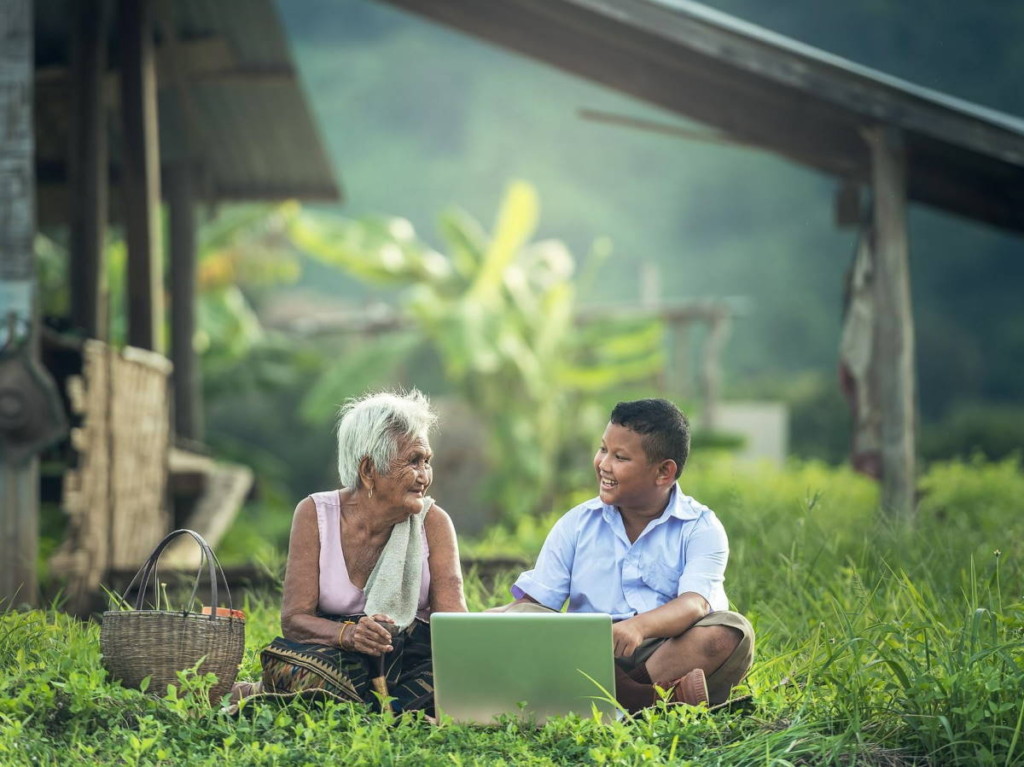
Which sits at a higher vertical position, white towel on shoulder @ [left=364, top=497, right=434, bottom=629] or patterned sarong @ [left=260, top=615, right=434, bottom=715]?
white towel on shoulder @ [left=364, top=497, right=434, bottom=629]

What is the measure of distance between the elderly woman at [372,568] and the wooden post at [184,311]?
7.60m

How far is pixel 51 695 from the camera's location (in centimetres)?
376

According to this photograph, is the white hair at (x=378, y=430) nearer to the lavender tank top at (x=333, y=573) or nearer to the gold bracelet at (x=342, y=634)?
the lavender tank top at (x=333, y=573)

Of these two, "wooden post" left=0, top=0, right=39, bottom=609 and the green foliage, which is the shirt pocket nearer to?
"wooden post" left=0, top=0, right=39, bottom=609

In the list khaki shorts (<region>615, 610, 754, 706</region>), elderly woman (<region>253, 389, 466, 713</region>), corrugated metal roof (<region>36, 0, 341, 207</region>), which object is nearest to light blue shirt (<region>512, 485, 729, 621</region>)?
khaki shorts (<region>615, 610, 754, 706</region>)

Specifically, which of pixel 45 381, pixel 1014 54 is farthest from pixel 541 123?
pixel 45 381

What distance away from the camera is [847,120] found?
26.8 ft

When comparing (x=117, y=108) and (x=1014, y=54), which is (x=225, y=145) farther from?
(x=1014, y=54)

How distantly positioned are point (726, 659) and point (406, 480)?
45.6 inches

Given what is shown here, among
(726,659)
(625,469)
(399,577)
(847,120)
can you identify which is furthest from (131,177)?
(726,659)

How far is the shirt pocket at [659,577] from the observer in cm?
429

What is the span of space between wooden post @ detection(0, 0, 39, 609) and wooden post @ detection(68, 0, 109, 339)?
2.69 m

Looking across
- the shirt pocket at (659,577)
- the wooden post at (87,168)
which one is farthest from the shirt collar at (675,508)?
the wooden post at (87,168)

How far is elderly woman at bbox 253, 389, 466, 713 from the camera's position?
13.5 ft
